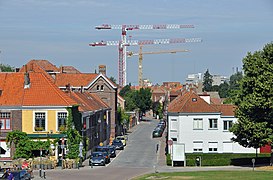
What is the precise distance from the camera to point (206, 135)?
7219cm

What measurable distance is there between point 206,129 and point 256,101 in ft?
52.4

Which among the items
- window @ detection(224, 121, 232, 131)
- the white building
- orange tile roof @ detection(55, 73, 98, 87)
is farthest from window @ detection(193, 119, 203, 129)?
orange tile roof @ detection(55, 73, 98, 87)

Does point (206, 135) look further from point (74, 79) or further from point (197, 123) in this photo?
point (74, 79)

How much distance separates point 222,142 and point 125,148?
57.2 feet

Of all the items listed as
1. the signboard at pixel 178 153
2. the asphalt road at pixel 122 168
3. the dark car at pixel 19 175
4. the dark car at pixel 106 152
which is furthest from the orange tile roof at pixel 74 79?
the dark car at pixel 19 175

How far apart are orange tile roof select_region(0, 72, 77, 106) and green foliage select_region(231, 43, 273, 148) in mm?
16385

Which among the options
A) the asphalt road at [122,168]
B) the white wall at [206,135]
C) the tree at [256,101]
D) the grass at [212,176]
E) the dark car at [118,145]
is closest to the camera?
the grass at [212,176]

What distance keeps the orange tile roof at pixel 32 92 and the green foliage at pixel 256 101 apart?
1639 cm

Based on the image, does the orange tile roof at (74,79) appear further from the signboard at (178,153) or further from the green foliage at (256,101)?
the green foliage at (256,101)

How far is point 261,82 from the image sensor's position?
188 ft

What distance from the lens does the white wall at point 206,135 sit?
72.0m

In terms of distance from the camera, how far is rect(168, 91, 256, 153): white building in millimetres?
72062

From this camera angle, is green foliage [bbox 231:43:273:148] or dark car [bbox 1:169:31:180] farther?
green foliage [bbox 231:43:273:148]

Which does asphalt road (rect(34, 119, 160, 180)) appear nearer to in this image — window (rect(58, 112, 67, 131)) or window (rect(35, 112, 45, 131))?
window (rect(58, 112, 67, 131))
